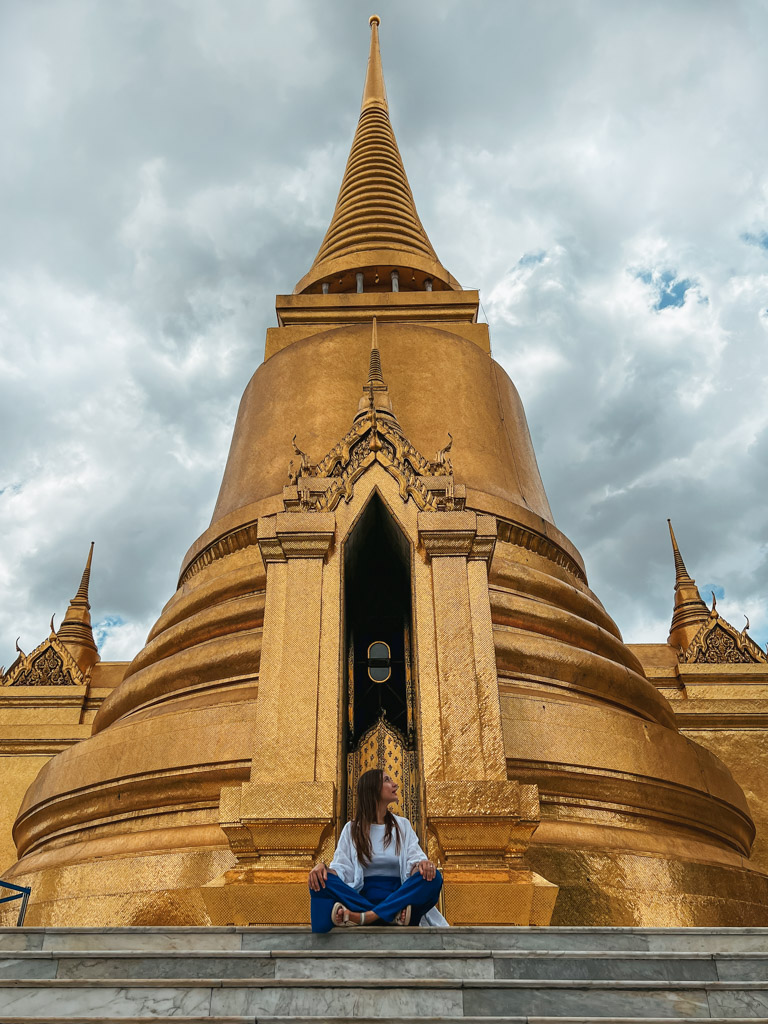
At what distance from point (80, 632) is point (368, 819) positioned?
13.7 metres

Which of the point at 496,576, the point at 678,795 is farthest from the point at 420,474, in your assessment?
the point at 678,795

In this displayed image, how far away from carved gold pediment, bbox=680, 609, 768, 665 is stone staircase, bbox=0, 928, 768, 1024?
33.2 ft

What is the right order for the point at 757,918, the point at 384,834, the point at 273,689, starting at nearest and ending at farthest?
the point at 384,834, the point at 273,689, the point at 757,918

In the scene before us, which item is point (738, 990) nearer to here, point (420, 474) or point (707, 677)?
point (420, 474)

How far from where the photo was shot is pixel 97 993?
2.88 meters

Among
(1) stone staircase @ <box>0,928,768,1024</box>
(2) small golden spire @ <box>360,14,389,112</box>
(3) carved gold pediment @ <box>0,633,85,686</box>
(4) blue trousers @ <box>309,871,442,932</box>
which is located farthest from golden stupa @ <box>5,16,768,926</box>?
(2) small golden spire @ <box>360,14,389,112</box>

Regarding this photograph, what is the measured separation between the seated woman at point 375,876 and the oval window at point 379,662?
2828 millimetres

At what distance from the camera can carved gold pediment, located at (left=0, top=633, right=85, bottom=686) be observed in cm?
1389

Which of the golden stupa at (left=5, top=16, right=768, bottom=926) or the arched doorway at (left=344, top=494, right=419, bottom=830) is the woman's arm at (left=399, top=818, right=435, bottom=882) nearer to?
the golden stupa at (left=5, top=16, right=768, bottom=926)

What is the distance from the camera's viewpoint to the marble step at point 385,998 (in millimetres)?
2809

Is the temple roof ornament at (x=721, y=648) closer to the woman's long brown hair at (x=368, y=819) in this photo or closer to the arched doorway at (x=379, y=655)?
the arched doorway at (x=379, y=655)

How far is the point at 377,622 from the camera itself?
24.7ft

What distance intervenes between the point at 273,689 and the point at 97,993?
3104 mm

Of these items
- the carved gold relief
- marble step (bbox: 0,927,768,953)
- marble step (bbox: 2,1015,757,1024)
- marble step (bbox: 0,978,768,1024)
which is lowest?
marble step (bbox: 2,1015,757,1024)
